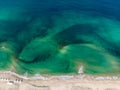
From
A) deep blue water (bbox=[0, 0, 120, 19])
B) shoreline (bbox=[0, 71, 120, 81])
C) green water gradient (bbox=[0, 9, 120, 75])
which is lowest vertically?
shoreline (bbox=[0, 71, 120, 81])

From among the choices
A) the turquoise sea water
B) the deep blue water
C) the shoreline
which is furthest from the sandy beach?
the deep blue water

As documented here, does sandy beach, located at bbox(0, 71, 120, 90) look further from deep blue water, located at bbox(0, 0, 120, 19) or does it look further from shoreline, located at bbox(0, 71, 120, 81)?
deep blue water, located at bbox(0, 0, 120, 19)

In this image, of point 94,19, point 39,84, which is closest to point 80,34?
point 94,19

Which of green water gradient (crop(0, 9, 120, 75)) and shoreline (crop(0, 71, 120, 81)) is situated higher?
green water gradient (crop(0, 9, 120, 75))

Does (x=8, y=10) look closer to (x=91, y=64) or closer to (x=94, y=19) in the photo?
(x=94, y=19)

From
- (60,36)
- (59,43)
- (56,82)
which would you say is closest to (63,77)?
(56,82)

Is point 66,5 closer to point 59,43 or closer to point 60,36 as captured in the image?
point 60,36

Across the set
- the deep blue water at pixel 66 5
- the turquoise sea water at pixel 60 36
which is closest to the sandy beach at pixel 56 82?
the turquoise sea water at pixel 60 36
